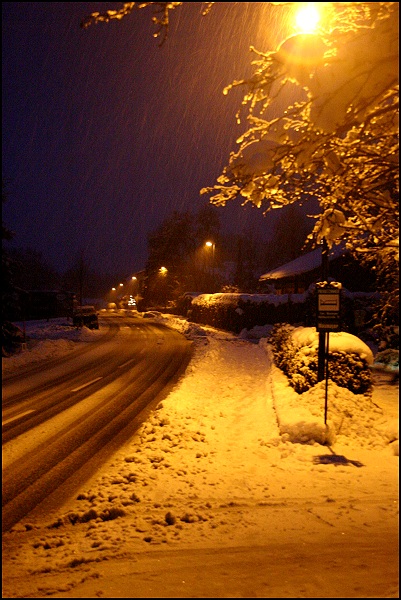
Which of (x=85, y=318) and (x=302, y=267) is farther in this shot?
(x=85, y=318)

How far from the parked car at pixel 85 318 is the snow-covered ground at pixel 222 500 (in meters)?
28.5

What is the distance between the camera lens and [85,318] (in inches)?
1512

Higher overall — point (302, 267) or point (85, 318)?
point (302, 267)

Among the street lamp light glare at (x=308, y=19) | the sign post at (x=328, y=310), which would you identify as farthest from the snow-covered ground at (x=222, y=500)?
the street lamp light glare at (x=308, y=19)

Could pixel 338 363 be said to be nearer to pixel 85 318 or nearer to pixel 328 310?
pixel 328 310

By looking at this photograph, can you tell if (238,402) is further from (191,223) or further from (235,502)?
(191,223)

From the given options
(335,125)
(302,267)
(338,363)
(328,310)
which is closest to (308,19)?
(335,125)

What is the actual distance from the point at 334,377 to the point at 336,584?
6286mm

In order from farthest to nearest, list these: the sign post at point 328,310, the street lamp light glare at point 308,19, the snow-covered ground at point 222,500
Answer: the sign post at point 328,310 < the street lamp light glare at point 308,19 < the snow-covered ground at point 222,500

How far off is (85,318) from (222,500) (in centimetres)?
3387

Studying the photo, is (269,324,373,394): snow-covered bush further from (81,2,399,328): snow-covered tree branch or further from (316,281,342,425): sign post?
(81,2,399,328): snow-covered tree branch

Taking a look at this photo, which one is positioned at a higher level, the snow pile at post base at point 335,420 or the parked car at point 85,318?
the parked car at point 85,318

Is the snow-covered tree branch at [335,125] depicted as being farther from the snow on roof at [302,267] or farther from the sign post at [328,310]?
the snow on roof at [302,267]

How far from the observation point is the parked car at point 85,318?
125ft
